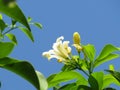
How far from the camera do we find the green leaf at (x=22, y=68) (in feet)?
1.63

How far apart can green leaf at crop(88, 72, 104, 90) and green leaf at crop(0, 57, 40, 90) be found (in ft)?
1.41

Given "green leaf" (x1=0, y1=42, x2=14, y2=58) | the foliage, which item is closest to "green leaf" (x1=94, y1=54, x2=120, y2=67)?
the foliage

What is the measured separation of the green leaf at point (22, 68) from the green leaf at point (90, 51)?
2.03 ft

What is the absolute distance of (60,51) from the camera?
4.20 ft

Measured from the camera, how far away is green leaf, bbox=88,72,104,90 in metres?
0.97

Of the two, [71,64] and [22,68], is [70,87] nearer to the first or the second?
[71,64]

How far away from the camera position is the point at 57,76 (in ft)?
3.23

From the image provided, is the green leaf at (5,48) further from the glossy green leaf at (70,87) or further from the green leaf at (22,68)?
the glossy green leaf at (70,87)

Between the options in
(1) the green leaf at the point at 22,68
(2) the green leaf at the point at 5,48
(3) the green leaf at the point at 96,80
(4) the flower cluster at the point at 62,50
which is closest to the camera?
(1) the green leaf at the point at 22,68

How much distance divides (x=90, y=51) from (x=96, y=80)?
0.25 meters

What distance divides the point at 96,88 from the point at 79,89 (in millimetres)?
62

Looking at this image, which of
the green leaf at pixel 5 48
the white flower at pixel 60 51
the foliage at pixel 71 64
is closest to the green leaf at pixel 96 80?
the foliage at pixel 71 64

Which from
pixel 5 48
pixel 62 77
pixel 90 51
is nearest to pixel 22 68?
pixel 5 48

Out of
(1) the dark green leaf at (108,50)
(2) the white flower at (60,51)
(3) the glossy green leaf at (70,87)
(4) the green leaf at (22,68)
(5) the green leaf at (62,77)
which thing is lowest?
(4) the green leaf at (22,68)
